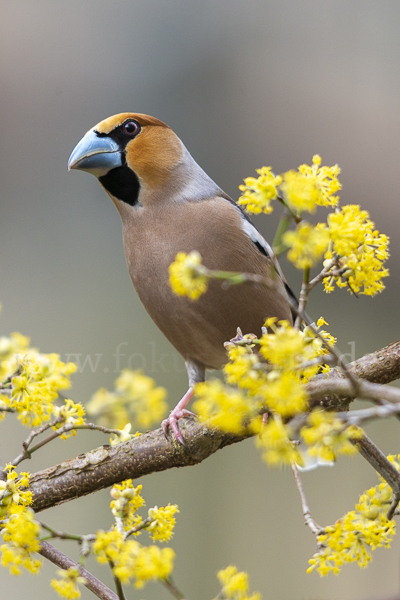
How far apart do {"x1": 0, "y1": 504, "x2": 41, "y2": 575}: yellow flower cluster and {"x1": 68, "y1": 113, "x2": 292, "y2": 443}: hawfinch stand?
2.80ft

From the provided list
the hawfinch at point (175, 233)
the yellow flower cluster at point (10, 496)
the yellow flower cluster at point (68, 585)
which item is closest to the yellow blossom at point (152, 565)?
the yellow flower cluster at point (68, 585)

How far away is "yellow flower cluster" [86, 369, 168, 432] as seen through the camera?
101 centimetres

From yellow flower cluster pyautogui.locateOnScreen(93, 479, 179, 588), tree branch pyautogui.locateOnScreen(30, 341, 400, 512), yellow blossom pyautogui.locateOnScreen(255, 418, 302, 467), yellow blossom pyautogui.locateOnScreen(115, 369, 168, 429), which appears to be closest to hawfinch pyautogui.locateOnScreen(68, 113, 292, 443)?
tree branch pyautogui.locateOnScreen(30, 341, 400, 512)

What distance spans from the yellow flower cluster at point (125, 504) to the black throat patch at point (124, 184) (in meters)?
1.07

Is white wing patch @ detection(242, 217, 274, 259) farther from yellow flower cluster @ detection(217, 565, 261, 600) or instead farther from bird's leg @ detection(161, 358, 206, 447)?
yellow flower cluster @ detection(217, 565, 261, 600)

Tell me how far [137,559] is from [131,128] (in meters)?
1.47

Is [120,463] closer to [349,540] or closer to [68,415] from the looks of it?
[68,415]

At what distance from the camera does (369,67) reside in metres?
3.40

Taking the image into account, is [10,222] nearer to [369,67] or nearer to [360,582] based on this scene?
[369,67]

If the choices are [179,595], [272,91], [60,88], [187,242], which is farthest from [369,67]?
[179,595]

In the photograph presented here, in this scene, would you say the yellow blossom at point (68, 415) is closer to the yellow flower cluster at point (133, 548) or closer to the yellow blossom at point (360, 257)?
the yellow flower cluster at point (133, 548)

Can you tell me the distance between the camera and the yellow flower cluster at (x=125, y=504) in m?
0.91

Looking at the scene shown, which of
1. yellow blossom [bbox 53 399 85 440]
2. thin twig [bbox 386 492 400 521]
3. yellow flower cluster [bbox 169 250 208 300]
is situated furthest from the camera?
yellow blossom [bbox 53 399 85 440]

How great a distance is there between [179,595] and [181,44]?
11.0ft
